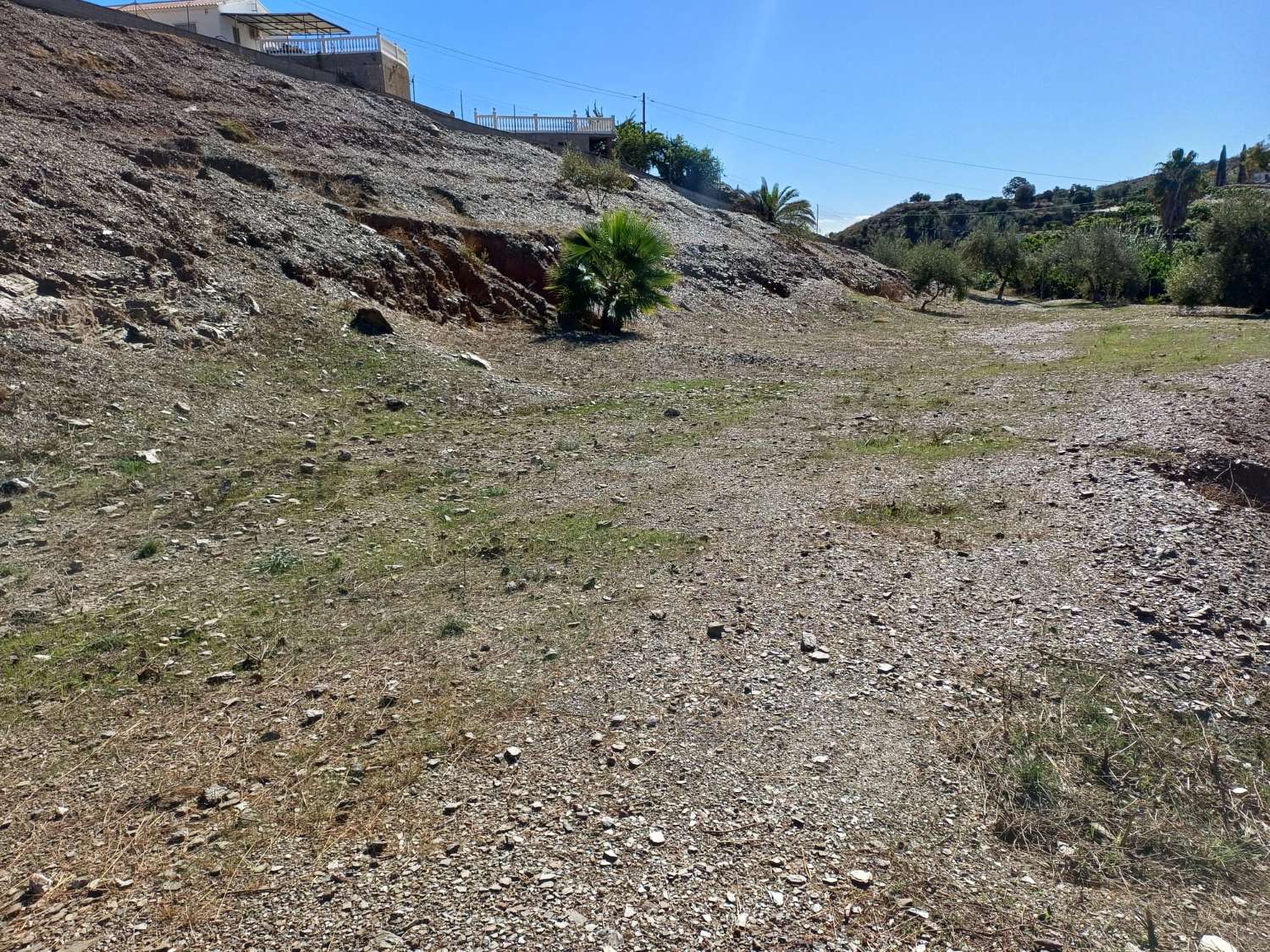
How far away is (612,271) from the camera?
1772cm

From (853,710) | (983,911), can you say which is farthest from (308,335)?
(983,911)

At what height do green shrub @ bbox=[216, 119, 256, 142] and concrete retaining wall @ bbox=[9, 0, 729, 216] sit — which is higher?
concrete retaining wall @ bbox=[9, 0, 729, 216]

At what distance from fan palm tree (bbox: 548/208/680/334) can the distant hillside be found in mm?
69579

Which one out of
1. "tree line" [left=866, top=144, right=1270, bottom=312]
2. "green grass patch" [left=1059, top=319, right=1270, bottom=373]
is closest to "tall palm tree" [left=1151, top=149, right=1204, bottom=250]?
"tree line" [left=866, top=144, right=1270, bottom=312]

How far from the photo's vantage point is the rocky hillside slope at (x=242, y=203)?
1106 cm

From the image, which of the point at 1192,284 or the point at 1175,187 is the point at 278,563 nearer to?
the point at 1192,284

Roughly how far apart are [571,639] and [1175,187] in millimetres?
76091

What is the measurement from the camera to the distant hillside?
87125mm

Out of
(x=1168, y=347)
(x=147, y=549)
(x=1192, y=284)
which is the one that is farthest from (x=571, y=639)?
(x=1192, y=284)

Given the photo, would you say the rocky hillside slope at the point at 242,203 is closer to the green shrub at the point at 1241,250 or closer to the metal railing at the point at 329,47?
the metal railing at the point at 329,47

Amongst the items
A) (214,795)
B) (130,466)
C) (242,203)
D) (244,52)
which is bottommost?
(214,795)

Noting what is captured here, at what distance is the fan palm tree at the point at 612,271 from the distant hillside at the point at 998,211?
2739 inches

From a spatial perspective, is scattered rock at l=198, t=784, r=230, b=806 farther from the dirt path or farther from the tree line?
the tree line

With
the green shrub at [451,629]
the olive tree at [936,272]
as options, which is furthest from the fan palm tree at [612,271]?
the olive tree at [936,272]
